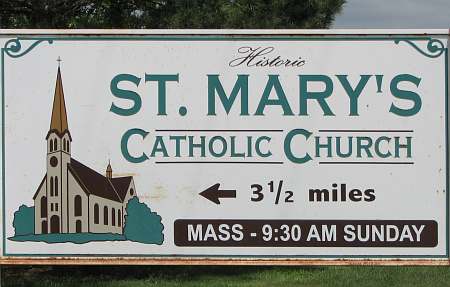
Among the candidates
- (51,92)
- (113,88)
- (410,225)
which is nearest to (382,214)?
(410,225)

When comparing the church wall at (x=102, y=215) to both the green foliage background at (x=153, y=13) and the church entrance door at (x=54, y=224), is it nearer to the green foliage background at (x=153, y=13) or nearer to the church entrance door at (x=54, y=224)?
the church entrance door at (x=54, y=224)

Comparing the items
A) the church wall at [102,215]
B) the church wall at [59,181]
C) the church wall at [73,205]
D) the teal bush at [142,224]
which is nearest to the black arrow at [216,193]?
the teal bush at [142,224]

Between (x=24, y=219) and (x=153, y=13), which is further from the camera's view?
(x=153, y=13)

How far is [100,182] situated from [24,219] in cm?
63

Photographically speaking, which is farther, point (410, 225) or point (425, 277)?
point (425, 277)

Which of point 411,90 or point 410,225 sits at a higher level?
point 411,90

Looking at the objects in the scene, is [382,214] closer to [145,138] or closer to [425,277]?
[145,138]

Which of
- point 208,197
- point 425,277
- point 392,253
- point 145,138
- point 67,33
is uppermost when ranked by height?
point 67,33

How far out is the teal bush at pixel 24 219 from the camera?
18.6 ft

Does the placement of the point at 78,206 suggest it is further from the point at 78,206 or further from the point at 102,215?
the point at 102,215

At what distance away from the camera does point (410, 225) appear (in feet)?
18.5

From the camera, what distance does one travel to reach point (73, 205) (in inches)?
225

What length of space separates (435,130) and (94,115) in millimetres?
2525

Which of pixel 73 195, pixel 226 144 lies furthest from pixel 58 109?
pixel 226 144
